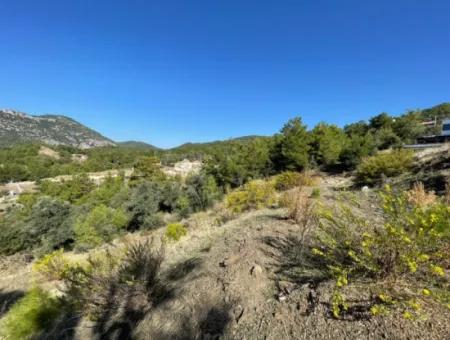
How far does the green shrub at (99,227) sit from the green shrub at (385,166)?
13.4 metres

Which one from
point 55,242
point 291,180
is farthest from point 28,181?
point 291,180

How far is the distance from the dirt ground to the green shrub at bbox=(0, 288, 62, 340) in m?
1.04

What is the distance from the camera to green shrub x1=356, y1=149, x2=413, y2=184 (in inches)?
410

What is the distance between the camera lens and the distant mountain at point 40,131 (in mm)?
116325

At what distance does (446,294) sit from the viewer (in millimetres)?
1763

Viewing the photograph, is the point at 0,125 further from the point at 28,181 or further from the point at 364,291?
the point at 364,291

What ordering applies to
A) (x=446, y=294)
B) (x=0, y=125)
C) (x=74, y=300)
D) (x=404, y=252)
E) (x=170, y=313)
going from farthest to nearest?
(x=0, y=125) → (x=74, y=300) → (x=170, y=313) → (x=404, y=252) → (x=446, y=294)

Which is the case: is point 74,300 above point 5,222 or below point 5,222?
above

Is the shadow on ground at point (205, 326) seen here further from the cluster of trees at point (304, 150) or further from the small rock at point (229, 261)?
the cluster of trees at point (304, 150)

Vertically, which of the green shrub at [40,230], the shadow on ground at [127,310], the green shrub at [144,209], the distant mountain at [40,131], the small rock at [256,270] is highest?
the distant mountain at [40,131]

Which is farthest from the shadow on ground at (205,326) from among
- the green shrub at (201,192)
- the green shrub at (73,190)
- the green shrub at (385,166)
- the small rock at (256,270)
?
the green shrub at (73,190)

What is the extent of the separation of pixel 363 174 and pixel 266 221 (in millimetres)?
7983

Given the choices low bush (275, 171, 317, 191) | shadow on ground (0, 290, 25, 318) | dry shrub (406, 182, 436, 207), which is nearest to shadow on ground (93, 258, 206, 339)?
dry shrub (406, 182, 436, 207)

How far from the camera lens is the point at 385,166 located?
10.4 m
